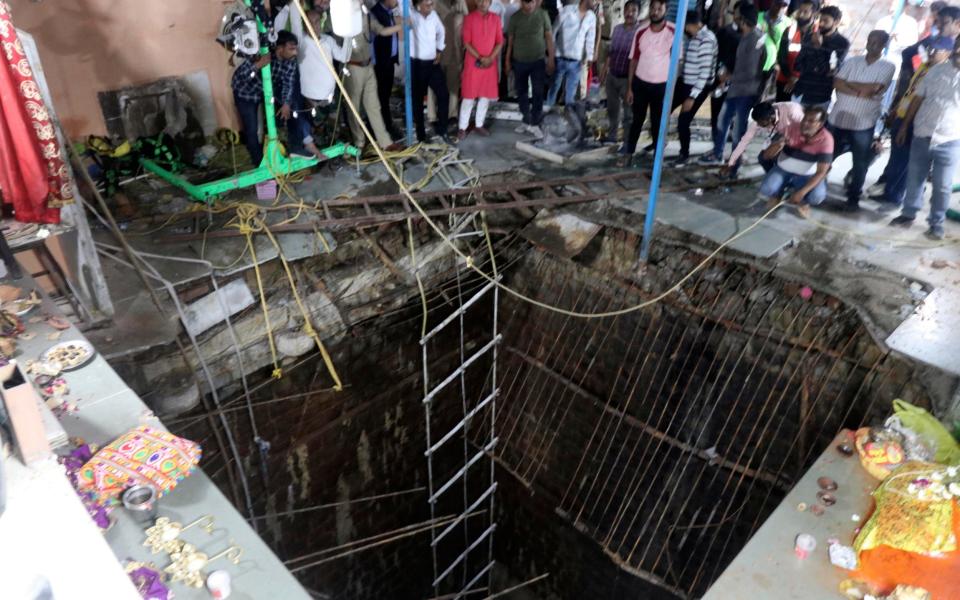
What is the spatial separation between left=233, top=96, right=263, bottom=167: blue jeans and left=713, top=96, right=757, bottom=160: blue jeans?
158 inches

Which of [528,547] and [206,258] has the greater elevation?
[206,258]

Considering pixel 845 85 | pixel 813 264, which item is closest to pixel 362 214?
pixel 813 264

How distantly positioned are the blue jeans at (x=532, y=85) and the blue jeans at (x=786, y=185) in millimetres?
2422

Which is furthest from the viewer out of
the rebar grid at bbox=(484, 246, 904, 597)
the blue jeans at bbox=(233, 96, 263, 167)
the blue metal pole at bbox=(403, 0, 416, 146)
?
the blue metal pole at bbox=(403, 0, 416, 146)

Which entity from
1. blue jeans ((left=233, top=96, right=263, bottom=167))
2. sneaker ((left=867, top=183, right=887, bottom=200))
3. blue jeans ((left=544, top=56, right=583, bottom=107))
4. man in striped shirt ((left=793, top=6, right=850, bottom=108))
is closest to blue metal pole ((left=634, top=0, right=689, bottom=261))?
man in striped shirt ((left=793, top=6, right=850, bottom=108))

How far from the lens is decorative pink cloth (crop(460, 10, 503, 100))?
6.51 meters

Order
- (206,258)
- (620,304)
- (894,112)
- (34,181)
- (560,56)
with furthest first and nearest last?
(560,56) < (894,112) < (620,304) < (206,258) < (34,181)

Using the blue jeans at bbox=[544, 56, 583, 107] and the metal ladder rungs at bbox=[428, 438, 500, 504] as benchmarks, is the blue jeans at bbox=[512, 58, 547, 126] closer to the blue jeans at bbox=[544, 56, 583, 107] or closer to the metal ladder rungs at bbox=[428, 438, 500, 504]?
the blue jeans at bbox=[544, 56, 583, 107]

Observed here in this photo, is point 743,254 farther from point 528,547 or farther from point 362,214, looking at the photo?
point 528,547

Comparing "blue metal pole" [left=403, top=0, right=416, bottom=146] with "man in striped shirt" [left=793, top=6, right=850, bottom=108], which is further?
"blue metal pole" [left=403, top=0, right=416, bottom=146]

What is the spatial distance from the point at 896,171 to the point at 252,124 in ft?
17.3

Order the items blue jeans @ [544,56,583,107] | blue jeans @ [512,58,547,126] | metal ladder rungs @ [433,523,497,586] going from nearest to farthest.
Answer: metal ladder rungs @ [433,523,497,586] < blue jeans @ [512,58,547,126] < blue jeans @ [544,56,583,107]

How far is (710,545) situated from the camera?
4934 millimetres

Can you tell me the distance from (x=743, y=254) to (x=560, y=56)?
3084mm
